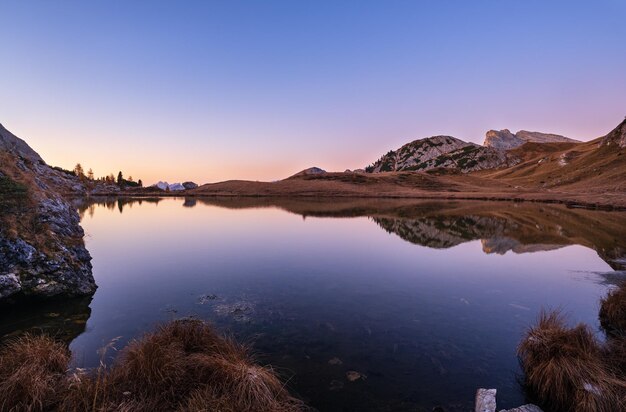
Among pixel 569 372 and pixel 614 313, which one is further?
pixel 614 313

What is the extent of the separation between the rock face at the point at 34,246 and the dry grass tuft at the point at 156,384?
8.40 m

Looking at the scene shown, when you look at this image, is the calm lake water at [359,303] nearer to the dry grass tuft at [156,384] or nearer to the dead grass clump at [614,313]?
the dead grass clump at [614,313]

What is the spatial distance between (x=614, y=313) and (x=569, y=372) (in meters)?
8.98

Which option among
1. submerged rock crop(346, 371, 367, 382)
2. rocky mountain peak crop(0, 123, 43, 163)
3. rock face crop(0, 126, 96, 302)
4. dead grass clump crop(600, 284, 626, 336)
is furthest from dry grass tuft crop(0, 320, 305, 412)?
rocky mountain peak crop(0, 123, 43, 163)

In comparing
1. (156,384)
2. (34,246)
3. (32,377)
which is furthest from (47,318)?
(156,384)

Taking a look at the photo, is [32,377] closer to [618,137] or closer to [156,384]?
[156,384]

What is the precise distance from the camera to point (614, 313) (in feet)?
49.6

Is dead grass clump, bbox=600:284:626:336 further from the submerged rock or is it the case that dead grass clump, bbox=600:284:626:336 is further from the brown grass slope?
the brown grass slope

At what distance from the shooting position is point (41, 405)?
271 inches

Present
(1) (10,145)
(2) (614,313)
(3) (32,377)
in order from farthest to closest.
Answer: (1) (10,145)
(2) (614,313)
(3) (32,377)

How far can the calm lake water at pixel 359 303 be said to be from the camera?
11.0 meters

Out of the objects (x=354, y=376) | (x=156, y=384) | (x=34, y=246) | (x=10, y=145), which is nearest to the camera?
(x=156, y=384)

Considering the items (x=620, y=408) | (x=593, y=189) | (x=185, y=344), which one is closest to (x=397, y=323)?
(x=620, y=408)

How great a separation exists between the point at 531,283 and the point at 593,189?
5211 inches
